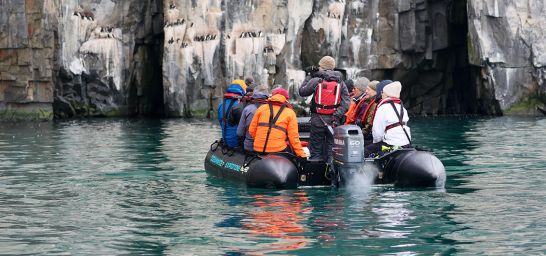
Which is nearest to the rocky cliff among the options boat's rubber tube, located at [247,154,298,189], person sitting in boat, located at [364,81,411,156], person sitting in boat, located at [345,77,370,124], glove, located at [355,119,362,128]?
person sitting in boat, located at [345,77,370,124]

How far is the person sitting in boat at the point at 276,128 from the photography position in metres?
19.4

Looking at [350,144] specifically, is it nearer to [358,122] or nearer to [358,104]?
[358,122]

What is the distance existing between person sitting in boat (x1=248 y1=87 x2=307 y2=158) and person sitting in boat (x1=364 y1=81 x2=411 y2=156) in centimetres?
135

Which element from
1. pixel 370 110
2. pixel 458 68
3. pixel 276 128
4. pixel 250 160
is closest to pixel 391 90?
pixel 370 110

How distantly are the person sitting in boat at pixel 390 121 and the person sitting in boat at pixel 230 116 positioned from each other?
10.1 feet

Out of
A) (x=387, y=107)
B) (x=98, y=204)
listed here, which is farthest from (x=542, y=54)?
(x=98, y=204)

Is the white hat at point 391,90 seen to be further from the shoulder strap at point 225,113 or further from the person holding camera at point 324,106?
the shoulder strap at point 225,113

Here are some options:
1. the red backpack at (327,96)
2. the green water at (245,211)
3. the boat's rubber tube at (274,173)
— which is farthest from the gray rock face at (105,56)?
the boat's rubber tube at (274,173)

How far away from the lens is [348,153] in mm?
18359

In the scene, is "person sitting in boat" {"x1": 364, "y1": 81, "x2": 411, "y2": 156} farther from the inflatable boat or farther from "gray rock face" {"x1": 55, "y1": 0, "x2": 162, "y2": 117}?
"gray rock face" {"x1": 55, "y1": 0, "x2": 162, "y2": 117}

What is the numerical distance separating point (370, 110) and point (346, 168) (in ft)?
5.85

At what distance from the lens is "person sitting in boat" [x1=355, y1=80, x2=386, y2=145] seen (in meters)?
19.7

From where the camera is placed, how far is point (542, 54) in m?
46.3

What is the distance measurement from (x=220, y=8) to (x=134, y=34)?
5033 mm
